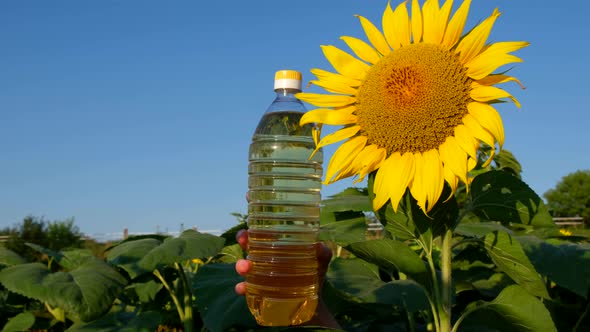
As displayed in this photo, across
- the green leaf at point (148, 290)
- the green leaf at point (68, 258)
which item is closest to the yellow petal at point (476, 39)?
the green leaf at point (68, 258)

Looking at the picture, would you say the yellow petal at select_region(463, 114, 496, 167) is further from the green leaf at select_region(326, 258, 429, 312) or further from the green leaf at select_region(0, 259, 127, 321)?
the green leaf at select_region(0, 259, 127, 321)

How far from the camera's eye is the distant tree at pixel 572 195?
39.8 meters

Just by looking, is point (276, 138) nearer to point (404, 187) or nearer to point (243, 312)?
point (243, 312)

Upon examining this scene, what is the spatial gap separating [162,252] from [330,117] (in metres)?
1.34

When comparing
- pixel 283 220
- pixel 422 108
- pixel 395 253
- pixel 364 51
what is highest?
pixel 364 51

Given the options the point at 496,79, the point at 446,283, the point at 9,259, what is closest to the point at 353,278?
the point at 446,283

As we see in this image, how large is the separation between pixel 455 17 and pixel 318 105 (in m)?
0.51

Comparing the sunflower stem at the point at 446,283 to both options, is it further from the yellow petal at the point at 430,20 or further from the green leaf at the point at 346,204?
the yellow petal at the point at 430,20

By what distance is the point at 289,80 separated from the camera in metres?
2.28

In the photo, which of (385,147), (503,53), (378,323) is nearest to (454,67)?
(503,53)

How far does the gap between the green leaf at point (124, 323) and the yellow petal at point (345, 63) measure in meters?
1.71

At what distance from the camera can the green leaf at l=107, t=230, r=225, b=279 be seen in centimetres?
299

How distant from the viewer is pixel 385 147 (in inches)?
79.3

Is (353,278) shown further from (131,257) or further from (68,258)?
(68,258)
